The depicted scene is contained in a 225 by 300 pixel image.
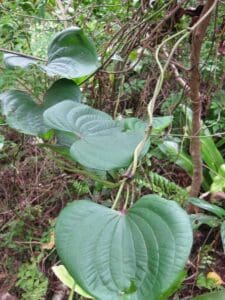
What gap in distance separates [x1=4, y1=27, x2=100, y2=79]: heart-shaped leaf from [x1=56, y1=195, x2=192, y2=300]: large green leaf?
1.01 ft

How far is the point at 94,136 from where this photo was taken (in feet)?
1.96

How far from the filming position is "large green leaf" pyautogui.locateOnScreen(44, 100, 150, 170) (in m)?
0.54

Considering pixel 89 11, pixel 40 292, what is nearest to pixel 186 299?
pixel 40 292

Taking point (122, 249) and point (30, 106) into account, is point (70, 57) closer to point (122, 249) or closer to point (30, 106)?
point (30, 106)

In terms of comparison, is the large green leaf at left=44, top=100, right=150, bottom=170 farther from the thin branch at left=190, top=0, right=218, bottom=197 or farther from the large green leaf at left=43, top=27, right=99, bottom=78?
the thin branch at left=190, top=0, right=218, bottom=197

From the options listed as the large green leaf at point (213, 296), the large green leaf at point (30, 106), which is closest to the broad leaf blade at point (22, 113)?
the large green leaf at point (30, 106)

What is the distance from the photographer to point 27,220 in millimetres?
1385

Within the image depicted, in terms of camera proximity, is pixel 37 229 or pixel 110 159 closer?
pixel 110 159

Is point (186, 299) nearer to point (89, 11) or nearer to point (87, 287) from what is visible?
point (87, 287)

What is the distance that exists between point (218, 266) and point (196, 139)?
427 mm

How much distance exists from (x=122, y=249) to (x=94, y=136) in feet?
0.60

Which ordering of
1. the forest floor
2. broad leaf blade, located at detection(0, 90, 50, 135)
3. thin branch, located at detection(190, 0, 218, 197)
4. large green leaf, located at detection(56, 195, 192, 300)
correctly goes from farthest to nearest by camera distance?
the forest floor, thin branch, located at detection(190, 0, 218, 197), broad leaf blade, located at detection(0, 90, 50, 135), large green leaf, located at detection(56, 195, 192, 300)

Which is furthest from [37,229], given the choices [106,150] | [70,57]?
[106,150]

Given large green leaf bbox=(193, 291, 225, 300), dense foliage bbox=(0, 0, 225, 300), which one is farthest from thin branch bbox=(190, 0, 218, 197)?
large green leaf bbox=(193, 291, 225, 300)
